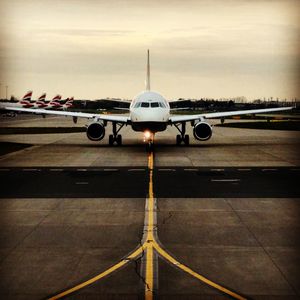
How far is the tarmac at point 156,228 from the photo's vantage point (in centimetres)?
952

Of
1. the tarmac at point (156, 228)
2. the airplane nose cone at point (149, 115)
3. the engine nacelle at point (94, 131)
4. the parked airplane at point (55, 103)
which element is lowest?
the parked airplane at point (55, 103)

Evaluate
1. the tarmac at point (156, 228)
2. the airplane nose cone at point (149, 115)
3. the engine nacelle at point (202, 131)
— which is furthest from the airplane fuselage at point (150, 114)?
the tarmac at point (156, 228)

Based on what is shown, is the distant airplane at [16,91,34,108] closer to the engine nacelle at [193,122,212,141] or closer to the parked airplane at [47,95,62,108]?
the parked airplane at [47,95,62,108]

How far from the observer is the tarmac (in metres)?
9.52

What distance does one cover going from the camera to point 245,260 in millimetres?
10945

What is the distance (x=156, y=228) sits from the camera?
1379 centimetres

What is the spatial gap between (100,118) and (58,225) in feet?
79.4

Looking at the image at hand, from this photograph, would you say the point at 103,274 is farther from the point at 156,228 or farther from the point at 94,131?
the point at 94,131

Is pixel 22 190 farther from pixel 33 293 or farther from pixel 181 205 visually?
pixel 33 293

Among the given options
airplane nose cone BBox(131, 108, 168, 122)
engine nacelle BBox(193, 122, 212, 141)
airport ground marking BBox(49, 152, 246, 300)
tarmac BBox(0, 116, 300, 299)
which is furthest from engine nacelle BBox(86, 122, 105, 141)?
airport ground marking BBox(49, 152, 246, 300)

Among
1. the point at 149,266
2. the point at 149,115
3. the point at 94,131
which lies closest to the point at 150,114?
the point at 149,115

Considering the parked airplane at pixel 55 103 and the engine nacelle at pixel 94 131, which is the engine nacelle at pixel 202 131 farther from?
the parked airplane at pixel 55 103

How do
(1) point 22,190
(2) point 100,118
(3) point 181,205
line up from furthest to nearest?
(2) point 100,118
(1) point 22,190
(3) point 181,205

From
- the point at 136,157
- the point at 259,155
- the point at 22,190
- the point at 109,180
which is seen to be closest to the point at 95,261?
the point at 22,190
